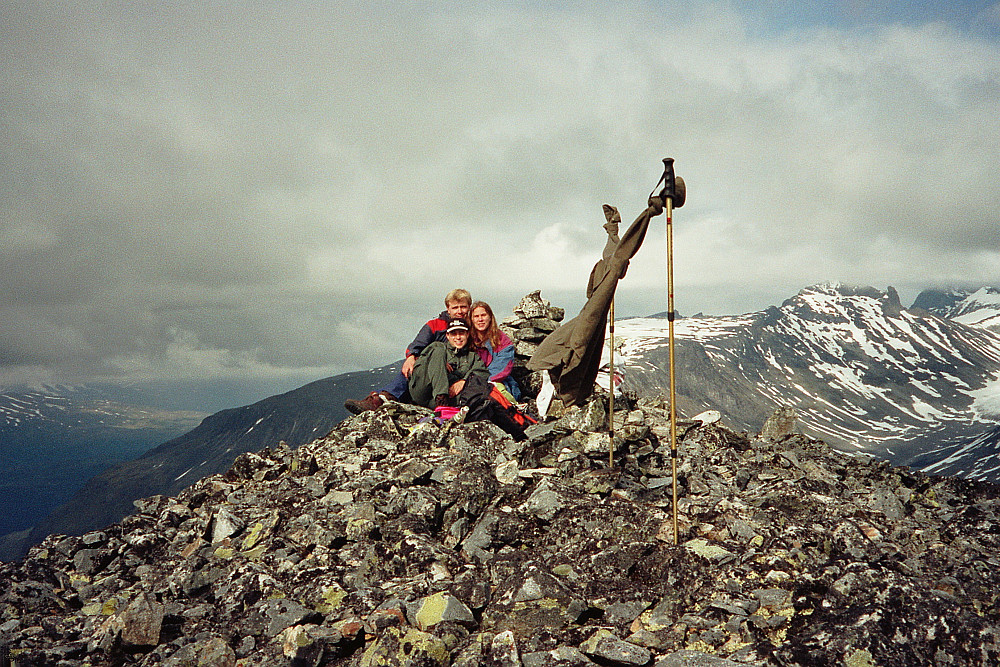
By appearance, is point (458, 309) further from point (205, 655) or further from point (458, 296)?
point (205, 655)

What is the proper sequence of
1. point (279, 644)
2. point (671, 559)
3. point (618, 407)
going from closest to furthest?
1. point (279, 644)
2. point (671, 559)
3. point (618, 407)

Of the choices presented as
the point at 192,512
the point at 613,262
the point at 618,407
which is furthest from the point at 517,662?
the point at 618,407

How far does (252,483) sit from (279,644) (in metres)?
6.40

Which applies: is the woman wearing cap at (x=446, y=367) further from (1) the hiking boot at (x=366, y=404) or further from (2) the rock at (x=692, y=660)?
(2) the rock at (x=692, y=660)

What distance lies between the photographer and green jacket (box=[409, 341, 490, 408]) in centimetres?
1487

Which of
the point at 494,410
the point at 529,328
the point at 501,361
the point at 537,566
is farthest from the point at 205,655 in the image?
the point at 529,328

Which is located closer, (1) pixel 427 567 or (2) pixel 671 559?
(2) pixel 671 559

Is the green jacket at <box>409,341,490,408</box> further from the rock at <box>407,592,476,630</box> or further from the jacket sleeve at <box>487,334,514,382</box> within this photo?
the rock at <box>407,592,476,630</box>

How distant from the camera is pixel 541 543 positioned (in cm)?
864

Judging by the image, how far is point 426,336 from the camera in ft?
50.5

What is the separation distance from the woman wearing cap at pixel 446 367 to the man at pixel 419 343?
21 cm

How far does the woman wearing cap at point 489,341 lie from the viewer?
14.9 metres

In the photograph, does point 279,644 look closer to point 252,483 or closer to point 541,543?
point 541,543

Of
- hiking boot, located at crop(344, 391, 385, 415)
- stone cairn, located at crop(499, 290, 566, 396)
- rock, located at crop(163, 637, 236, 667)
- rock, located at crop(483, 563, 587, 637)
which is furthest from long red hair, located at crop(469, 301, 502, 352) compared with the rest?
rock, located at crop(163, 637, 236, 667)
